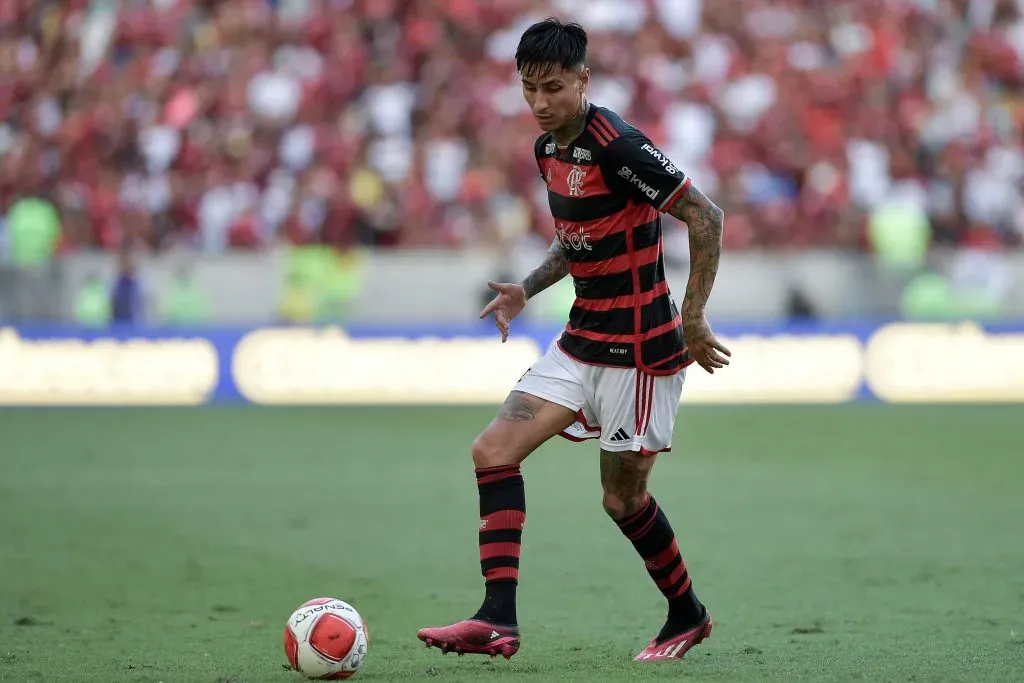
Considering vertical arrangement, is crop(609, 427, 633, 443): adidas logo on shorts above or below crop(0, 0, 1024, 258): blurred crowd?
below

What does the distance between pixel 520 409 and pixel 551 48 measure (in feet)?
4.17

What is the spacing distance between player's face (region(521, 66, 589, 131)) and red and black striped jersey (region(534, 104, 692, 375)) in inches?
4.1

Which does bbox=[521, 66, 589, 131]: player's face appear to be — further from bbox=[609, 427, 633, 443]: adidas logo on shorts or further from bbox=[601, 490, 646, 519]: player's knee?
bbox=[601, 490, 646, 519]: player's knee

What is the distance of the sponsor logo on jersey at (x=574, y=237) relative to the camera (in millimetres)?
5361

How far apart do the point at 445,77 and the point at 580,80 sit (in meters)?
15.1

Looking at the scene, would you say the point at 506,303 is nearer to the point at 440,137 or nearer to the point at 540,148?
the point at 540,148

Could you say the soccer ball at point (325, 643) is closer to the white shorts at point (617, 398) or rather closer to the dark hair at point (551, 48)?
the white shorts at point (617, 398)

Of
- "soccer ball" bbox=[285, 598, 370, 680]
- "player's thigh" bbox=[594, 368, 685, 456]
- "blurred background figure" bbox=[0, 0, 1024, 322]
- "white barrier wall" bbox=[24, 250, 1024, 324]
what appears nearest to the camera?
"soccer ball" bbox=[285, 598, 370, 680]

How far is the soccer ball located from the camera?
483cm

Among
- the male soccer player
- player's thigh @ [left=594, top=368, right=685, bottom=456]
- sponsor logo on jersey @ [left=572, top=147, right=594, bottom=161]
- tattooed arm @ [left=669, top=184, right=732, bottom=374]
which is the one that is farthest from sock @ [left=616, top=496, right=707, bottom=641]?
sponsor logo on jersey @ [left=572, top=147, right=594, bottom=161]

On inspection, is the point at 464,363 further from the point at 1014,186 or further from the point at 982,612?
the point at 982,612

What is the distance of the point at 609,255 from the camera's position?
17.6 ft

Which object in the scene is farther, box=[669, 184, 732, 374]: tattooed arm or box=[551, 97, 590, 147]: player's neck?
box=[551, 97, 590, 147]: player's neck

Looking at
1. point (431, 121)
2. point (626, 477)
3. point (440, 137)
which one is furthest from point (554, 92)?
point (431, 121)
